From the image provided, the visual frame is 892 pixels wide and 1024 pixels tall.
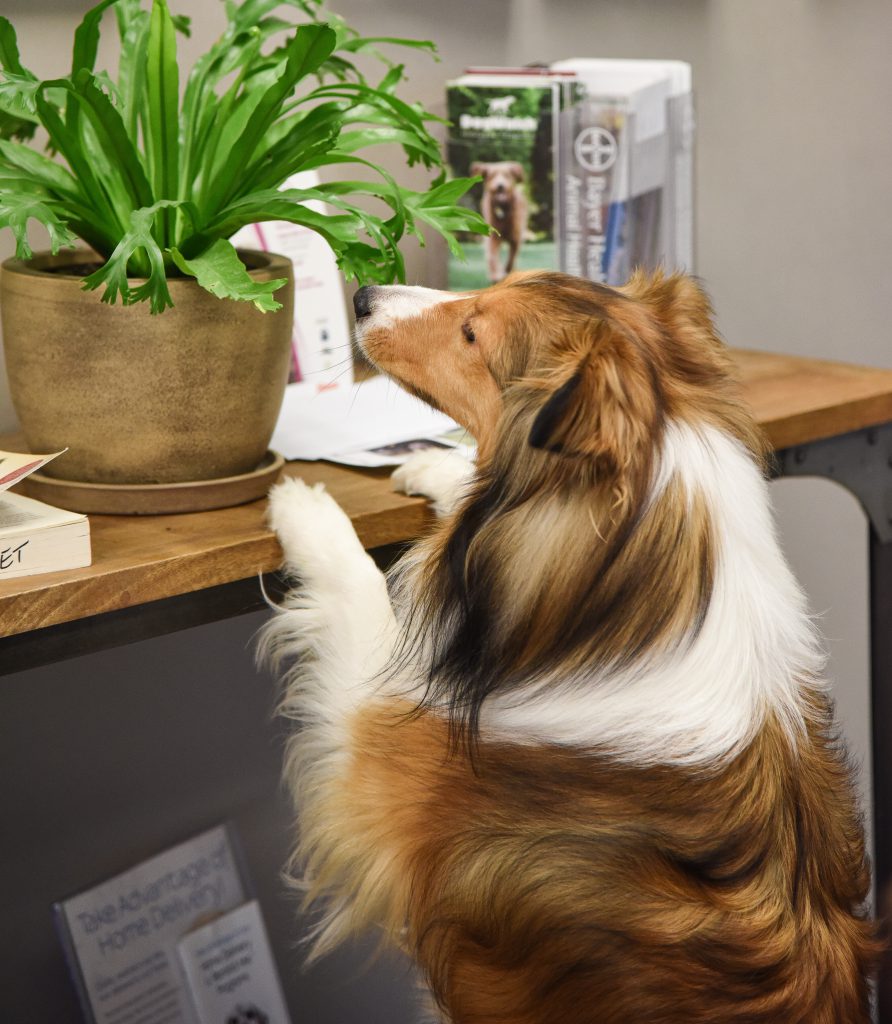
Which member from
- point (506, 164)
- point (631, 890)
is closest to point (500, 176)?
point (506, 164)

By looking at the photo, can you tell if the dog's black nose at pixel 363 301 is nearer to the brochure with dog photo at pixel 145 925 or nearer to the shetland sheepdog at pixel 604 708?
the shetland sheepdog at pixel 604 708

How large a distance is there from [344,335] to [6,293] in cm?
65

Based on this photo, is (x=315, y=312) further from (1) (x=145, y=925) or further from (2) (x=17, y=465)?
(1) (x=145, y=925)

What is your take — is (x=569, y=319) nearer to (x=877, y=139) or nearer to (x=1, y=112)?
(x=1, y=112)

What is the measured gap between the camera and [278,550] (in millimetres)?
1278

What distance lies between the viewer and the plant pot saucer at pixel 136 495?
1.29 m

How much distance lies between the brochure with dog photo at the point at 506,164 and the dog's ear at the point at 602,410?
2.82ft

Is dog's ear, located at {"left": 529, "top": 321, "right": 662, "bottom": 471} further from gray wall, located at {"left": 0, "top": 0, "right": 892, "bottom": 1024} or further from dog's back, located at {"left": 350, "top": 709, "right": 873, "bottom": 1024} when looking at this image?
gray wall, located at {"left": 0, "top": 0, "right": 892, "bottom": 1024}

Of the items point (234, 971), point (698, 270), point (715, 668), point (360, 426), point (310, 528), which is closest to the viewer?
point (715, 668)

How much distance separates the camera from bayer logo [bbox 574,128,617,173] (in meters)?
1.93

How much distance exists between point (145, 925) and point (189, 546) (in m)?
0.98

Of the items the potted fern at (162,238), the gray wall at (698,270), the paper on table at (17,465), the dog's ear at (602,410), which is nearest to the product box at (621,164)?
the gray wall at (698,270)

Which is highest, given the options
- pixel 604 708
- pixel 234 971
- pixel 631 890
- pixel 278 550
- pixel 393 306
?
pixel 393 306

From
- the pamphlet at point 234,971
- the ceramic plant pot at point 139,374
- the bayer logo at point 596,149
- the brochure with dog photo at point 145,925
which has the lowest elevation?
the pamphlet at point 234,971
